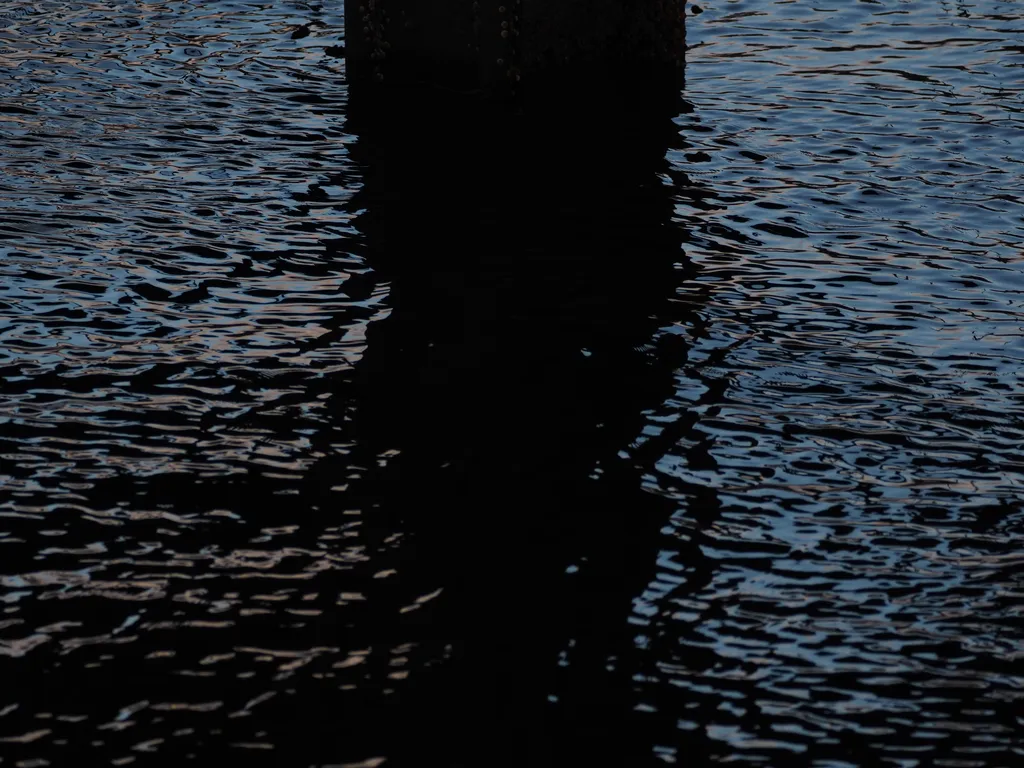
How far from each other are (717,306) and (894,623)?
2.51 metres

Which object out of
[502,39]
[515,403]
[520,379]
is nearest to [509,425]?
[515,403]

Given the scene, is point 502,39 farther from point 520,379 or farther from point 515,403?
point 515,403

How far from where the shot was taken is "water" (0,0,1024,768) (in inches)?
161

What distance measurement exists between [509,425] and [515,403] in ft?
0.63

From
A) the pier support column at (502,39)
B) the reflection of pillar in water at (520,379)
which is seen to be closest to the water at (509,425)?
the reflection of pillar in water at (520,379)

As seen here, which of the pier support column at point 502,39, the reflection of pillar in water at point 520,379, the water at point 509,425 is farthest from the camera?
the pier support column at point 502,39

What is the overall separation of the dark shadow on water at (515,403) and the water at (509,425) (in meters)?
0.02

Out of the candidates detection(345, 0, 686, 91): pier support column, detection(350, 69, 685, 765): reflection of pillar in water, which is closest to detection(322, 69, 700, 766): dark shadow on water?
detection(350, 69, 685, 765): reflection of pillar in water

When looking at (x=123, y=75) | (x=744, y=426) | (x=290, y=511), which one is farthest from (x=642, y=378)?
(x=123, y=75)

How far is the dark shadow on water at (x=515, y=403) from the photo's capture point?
13.5 feet

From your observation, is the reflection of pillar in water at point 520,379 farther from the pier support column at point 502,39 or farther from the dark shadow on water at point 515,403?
the pier support column at point 502,39

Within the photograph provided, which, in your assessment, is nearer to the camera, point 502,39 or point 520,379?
point 520,379

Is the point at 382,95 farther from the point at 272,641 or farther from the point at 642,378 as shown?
the point at 272,641

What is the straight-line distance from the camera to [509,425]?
5574 millimetres
